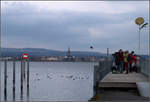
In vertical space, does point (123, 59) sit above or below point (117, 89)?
above

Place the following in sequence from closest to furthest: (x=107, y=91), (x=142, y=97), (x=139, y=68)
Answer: (x=142, y=97)
(x=107, y=91)
(x=139, y=68)

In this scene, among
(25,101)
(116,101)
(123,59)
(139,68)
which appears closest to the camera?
(116,101)

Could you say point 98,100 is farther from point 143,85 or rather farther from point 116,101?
point 143,85

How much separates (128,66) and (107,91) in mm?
8479

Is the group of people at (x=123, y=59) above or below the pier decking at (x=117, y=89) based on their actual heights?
above

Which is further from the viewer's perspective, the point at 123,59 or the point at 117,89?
the point at 123,59

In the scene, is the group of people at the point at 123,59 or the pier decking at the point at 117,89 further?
the group of people at the point at 123,59

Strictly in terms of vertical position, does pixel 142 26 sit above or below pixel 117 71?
above

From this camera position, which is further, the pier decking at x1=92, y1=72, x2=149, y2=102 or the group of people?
the group of people

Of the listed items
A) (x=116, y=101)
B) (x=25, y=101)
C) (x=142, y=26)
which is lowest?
(x=25, y=101)

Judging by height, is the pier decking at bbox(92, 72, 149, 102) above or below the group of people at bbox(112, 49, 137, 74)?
below

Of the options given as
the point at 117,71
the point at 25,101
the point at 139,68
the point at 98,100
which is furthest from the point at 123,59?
the point at 25,101

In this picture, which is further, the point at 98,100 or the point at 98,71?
the point at 98,71

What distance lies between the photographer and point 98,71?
58.1 feet
